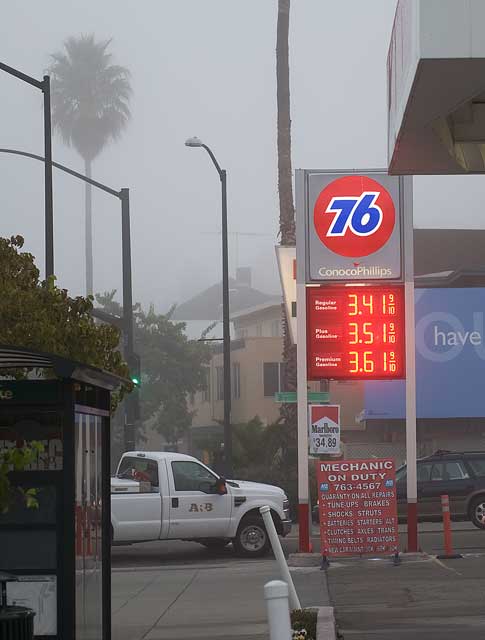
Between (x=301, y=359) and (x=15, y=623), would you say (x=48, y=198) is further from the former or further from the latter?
(x=15, y=623)

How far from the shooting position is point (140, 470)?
944 inches

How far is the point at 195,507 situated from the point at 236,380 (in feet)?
122

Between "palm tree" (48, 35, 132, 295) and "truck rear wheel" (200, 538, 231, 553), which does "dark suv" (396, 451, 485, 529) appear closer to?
"truck rear wheel" (200, 538, 231, 553)

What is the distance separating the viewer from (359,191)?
69.6 ft

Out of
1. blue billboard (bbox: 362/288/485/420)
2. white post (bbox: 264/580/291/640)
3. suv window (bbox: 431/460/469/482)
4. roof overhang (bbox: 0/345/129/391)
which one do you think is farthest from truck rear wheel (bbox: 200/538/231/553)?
blue billboard (bbox: 362/288/485/420)

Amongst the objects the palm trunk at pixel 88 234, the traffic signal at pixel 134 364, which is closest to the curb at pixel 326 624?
the traffic signal at pixel 134 364

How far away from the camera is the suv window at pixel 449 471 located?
29719mm

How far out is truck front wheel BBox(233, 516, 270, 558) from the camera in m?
23.8

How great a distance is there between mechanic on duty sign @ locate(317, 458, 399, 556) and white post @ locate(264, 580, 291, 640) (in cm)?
1241

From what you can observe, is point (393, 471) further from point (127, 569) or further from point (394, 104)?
point (394, 104)

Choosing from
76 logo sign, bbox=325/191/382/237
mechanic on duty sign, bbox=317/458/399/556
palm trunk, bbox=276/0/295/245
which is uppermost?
palm trunk, bbox=276/0/295/245

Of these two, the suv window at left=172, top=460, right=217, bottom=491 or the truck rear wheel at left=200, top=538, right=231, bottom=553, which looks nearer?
the suv window at left=172, top=460, right=217, bottom=491

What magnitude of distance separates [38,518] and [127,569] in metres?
13.5

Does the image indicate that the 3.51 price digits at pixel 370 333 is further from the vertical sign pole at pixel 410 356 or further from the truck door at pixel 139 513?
the truck door at pixel 139 513
